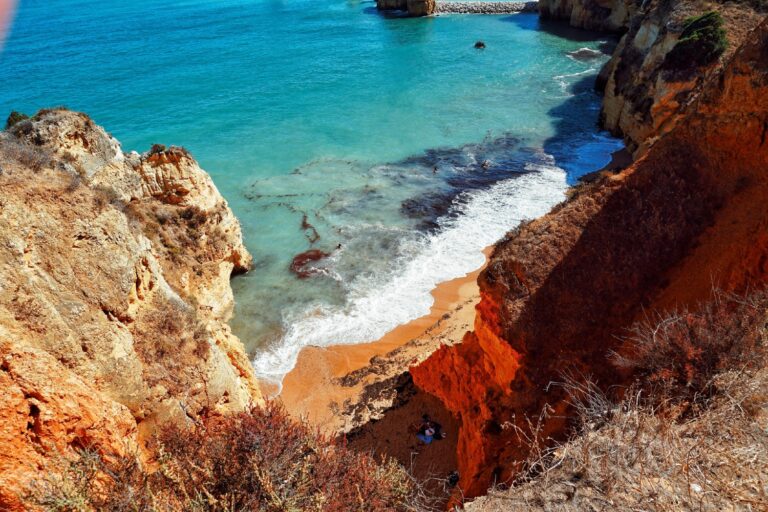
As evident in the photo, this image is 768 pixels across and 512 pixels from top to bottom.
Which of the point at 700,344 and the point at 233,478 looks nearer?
the point at 233,478

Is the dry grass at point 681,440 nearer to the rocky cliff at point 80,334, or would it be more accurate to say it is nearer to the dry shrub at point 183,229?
the rocky cliff at point 80,334

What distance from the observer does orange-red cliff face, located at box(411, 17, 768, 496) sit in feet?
33.6

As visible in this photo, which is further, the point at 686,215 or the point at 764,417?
the point at 686,215

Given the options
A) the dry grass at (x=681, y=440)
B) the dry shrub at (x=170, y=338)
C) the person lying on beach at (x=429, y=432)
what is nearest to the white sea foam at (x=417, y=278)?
the person lying on beach at (x=429, y=432)

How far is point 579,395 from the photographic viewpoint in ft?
30.4

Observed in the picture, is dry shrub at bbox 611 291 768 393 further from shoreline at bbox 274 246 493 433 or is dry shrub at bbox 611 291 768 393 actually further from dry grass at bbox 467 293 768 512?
shoreline at bbox 274 246 493 433

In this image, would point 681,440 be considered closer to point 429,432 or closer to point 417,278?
point 429,432

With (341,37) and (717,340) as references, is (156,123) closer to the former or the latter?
(341,37)

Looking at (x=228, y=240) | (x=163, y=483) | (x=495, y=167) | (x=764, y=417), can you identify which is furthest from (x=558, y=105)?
(x=163, y=483)

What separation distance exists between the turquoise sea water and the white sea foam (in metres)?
0.09

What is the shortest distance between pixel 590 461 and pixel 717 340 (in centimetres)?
346

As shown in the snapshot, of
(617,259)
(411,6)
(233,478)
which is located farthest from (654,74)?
(411,6)

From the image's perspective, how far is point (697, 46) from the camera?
25172 millimetres

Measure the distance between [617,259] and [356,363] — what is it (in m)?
10.0
